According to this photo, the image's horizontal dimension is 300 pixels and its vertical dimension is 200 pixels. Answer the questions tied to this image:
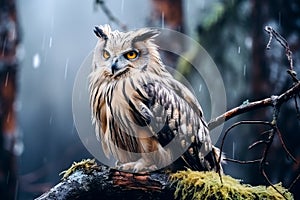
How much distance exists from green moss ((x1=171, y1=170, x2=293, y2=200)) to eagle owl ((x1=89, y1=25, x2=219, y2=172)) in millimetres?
87

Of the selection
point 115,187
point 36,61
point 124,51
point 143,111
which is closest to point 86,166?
point 115,187

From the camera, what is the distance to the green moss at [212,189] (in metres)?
1.28

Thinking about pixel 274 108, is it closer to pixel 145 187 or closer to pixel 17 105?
pixel 145 187

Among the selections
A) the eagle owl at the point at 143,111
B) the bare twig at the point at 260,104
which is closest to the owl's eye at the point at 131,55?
the eagle owl at the point at 143,111

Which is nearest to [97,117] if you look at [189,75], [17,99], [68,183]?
[68,183]

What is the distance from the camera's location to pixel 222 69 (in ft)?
9.14

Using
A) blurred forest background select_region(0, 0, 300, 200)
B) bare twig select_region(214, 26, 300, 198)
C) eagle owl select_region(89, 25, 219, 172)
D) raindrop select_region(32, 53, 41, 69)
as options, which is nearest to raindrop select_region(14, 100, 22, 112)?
blurred forest background select_region(0, 0, 300, 200)

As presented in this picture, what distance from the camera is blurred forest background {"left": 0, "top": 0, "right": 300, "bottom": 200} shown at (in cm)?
272

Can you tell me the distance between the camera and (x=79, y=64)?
3.12 m

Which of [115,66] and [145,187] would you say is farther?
[115,66]

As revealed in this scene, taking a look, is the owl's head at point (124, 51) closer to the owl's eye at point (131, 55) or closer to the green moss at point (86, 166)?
the owl's eye at point (131, 55)

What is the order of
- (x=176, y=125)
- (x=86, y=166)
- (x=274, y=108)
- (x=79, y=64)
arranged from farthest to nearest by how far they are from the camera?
(x=79, y=64) → (x=176, y=125) → (x=86, y=166) → (x=274, y=108)

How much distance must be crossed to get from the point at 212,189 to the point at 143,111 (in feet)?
0.89

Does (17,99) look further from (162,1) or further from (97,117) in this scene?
(97,117)
